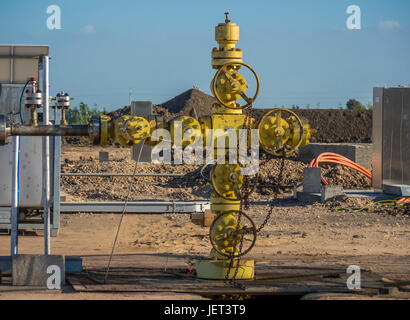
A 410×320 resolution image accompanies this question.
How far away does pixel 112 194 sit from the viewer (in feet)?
57.8

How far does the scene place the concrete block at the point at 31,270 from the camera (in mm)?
7422

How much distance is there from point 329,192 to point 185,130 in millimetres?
9089

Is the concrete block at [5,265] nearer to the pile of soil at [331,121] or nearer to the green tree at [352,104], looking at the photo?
the pile of soil at [331,121]

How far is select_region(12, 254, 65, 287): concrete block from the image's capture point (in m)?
7.42

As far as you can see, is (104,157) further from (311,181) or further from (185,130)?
(185,130)

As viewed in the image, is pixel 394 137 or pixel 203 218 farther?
pixel 394 137

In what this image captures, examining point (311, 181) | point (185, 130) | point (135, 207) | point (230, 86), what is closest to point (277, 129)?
point (230, 86)

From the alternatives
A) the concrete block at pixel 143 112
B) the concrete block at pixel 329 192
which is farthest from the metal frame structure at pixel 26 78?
the concrete block at pixel 143 112

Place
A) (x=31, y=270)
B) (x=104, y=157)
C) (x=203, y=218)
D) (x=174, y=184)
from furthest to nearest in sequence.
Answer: (x=104, y=157) → (x=174, y=184) → (x=203, y=218) → (x=31, y=270)

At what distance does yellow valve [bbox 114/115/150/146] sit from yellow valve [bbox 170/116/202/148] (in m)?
0.26

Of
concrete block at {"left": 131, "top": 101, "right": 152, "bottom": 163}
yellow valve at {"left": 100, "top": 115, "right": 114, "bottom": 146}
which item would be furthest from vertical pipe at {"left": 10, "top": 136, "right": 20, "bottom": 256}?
concrete block at {"left": 131, "top": 101, "right": 152, "bottom": 163}

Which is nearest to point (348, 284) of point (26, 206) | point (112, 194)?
point (26, 206)

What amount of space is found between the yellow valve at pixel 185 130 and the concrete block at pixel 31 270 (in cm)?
176

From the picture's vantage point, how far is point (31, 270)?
7.45 m
